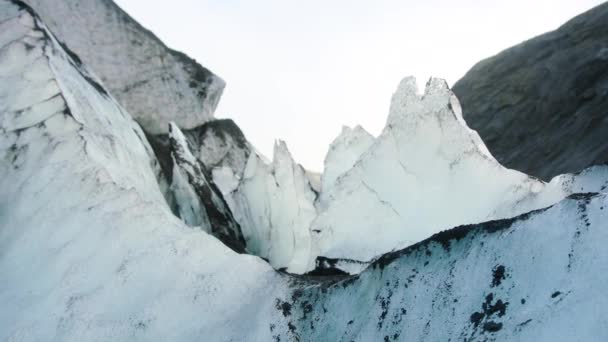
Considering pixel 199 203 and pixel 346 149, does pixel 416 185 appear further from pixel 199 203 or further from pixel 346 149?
pixel 346 149

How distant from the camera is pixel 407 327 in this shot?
3.22 meters

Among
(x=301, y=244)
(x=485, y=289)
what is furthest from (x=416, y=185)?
(x=485, y=289)

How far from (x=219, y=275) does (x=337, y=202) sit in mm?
2592

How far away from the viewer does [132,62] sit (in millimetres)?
12172

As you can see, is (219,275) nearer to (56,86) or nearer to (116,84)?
(56,86)

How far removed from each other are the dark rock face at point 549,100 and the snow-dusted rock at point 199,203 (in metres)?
5.29

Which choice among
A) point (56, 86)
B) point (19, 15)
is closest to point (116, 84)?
point (19, 15)

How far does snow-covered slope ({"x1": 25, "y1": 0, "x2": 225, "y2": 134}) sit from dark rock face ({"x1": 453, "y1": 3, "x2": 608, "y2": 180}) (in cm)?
682

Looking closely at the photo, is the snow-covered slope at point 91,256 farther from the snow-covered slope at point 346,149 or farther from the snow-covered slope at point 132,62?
the snow-covered slope at point 132,62

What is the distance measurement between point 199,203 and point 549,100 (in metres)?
8.77

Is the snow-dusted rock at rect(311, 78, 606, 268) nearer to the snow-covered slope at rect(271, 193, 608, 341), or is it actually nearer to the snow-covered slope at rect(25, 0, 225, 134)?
the snow-covered slope at rect(271, 193, 608, 341)

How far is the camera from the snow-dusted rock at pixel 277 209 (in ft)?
28.5

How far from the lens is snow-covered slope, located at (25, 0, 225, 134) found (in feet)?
37.5

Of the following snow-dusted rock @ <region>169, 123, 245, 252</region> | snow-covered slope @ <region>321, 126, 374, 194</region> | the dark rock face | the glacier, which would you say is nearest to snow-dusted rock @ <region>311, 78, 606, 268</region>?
the glacier
